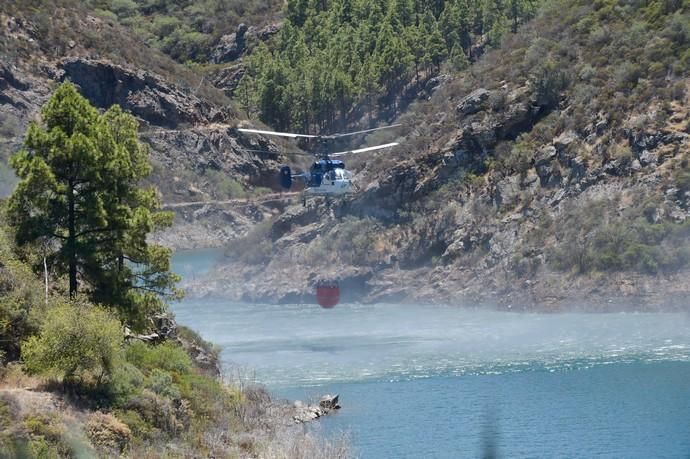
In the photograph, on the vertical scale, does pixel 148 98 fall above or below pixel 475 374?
above

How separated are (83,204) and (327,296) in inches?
2398

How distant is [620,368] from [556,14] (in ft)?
201

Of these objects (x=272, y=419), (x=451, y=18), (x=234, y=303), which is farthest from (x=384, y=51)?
(x=272, y=419)

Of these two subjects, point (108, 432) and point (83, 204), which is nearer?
point (108, 432)

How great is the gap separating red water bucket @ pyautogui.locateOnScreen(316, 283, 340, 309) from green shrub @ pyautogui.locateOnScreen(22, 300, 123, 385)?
209 feet

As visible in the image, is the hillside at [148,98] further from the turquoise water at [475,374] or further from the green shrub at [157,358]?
the green shrub at [157,358]

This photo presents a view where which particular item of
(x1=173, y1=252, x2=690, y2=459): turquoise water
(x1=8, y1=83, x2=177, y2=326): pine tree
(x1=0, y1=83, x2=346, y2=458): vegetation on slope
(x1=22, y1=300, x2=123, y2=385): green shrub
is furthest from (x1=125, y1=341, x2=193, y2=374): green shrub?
(x1=173, y1=252, x2=690, y2=459): turquoise water

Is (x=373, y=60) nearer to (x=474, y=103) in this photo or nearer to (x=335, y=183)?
(x=474, y=103)

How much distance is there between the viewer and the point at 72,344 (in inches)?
1731

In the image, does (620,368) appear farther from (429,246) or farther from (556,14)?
(556,14)

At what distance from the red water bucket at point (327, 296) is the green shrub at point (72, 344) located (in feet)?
209

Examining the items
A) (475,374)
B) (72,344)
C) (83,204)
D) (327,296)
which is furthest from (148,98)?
(72,344)

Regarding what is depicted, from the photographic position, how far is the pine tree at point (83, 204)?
4862 cm

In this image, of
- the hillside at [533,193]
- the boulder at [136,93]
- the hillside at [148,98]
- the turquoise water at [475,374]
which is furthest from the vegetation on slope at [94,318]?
the boulder at [136,93]
